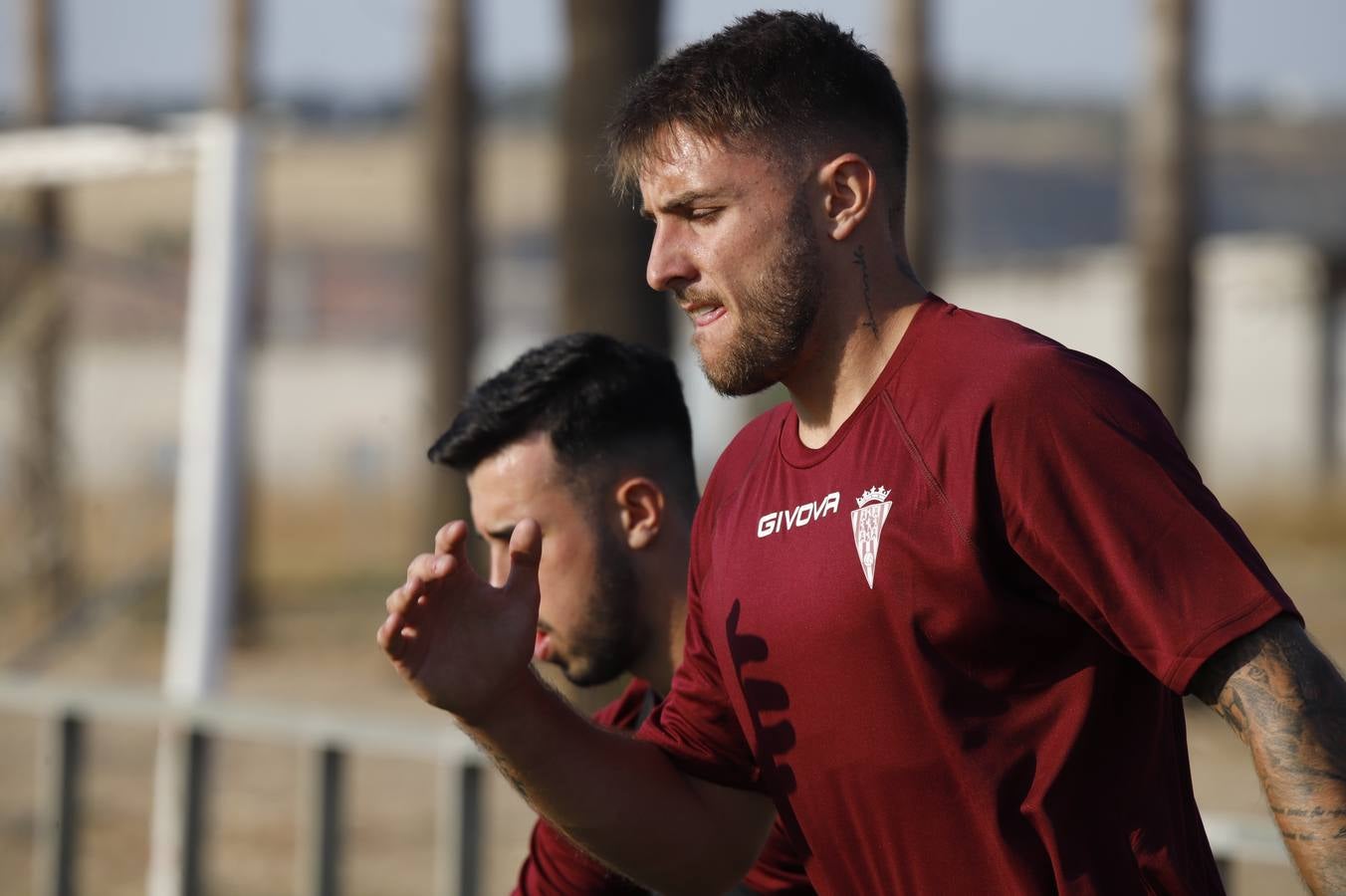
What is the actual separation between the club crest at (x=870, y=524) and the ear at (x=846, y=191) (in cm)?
37

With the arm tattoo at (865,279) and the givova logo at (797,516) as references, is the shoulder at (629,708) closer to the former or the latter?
the givova logo at (797,516)

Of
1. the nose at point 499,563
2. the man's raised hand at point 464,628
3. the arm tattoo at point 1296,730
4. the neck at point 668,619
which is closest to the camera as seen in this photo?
the arm tattoo at point 1296,730

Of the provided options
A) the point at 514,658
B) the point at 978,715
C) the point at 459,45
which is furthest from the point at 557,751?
the point at 459,45

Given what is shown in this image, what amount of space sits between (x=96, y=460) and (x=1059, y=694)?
1485 cm

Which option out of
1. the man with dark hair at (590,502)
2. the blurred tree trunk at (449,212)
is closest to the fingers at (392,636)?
the man with dark hair at (590,502)

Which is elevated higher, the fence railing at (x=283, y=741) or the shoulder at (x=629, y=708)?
the shoulder at (x=629, y=708)

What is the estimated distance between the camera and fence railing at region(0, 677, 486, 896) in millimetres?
5582

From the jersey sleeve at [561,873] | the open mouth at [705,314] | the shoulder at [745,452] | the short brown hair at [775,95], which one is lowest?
the jersey sleeve at [561,873]

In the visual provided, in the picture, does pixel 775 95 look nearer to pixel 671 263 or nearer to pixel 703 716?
pixel 671 263

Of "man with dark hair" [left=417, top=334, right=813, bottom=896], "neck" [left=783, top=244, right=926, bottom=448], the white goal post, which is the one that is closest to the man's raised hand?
"neck" [left=783, top=244, right=926, bottom=448]

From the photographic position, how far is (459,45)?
57.6 feet

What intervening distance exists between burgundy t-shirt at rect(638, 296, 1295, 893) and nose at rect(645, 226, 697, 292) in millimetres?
294

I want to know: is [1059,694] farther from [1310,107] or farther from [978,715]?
[1310,107]

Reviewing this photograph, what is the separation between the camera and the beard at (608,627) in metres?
3.19
